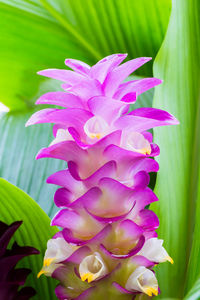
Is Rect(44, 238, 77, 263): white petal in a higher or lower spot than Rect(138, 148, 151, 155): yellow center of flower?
lower

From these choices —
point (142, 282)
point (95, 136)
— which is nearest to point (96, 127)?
point (95, 136)

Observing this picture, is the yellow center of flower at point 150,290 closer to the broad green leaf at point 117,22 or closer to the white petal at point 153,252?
the white petal at point 153,252

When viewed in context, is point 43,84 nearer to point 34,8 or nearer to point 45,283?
point 34,8

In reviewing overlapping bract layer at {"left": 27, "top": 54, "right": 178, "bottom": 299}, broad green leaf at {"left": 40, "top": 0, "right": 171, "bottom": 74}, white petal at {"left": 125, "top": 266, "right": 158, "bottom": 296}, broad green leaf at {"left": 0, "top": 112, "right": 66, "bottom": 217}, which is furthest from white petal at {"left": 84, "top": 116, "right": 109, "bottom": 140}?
broad green leaf at {"left": 40, "top": 0, "right": 171, "bottom": 74}

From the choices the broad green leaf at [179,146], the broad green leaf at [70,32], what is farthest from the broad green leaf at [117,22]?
the broad green leaf at [179,146]

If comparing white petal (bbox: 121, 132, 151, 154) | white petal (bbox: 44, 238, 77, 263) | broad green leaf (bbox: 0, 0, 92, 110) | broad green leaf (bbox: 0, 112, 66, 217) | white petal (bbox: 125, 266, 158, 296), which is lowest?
white petal (bbox: 125, 266, 158, 296)

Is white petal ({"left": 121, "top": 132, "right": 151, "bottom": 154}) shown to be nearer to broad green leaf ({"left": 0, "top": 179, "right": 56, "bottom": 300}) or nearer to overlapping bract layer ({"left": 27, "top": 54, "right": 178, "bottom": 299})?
overlapping bract layer ({"left": 27, "top": 54, "right": 178, "bottom": 299})

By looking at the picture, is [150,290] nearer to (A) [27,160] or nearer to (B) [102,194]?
(B) [102,194]
